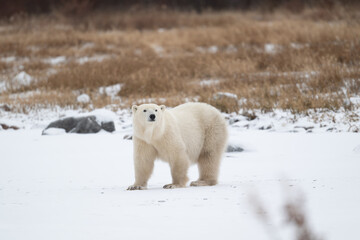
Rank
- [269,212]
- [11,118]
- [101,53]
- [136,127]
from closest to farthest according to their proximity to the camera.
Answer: [269,212]
[136,127]
[11,118]
[101,53]

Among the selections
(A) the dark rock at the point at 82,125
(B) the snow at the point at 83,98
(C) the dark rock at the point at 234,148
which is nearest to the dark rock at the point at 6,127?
(A) the dark rock at the point at 82,125

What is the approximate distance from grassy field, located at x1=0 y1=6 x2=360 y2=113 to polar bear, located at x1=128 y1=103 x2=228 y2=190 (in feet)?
11.5

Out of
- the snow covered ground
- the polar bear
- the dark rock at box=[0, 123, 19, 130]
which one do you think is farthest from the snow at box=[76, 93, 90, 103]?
the polar bear

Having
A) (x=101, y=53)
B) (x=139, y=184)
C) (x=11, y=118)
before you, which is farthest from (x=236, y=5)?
(x=139, y=184)

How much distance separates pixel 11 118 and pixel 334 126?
636 cm

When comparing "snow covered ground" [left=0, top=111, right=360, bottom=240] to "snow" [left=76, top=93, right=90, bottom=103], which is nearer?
"snow covered ground" [left=0, top=111, right=360, bottom=240]

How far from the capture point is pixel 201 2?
87.3 feet

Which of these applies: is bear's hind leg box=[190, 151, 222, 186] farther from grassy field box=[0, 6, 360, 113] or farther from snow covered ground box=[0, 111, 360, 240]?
grassy field box=[0, 6, 360, 113]

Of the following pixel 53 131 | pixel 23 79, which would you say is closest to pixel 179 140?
pixel 53 131

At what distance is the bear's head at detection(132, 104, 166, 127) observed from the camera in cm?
430

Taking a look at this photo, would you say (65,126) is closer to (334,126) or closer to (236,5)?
(334,126)

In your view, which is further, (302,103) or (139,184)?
(302,103)

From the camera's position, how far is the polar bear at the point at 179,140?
4.46m

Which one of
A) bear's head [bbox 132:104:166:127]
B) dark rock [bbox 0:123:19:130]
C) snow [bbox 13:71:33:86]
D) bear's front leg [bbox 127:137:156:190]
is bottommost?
snow [bbox 13:71:33:86]
